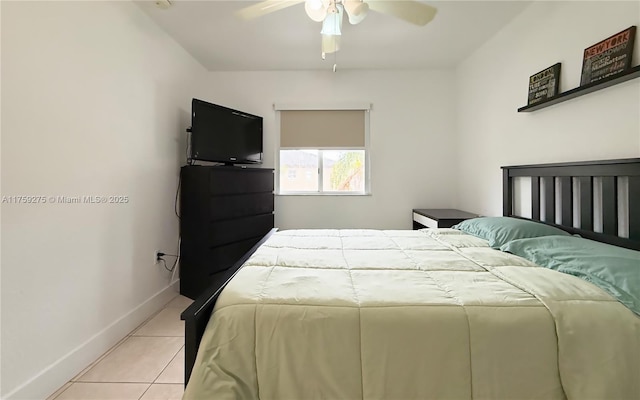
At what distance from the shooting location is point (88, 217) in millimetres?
1793

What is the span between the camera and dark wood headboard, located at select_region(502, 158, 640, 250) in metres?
1.40

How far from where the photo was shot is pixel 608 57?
5.11ft

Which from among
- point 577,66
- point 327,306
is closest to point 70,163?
point 327,306

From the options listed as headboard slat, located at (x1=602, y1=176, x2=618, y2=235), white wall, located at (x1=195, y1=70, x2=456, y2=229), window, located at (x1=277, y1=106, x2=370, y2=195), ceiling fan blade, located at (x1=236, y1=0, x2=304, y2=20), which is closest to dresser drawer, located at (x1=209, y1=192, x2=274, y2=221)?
window, located at (x1=277, y1=106, x2=370, y2=195)

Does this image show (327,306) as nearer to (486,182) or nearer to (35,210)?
(35,210)

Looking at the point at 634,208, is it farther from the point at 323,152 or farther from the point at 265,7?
the point at 323,152

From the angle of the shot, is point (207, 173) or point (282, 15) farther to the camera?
point (207, 173)

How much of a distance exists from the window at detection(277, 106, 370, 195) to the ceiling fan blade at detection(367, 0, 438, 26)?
1.78m

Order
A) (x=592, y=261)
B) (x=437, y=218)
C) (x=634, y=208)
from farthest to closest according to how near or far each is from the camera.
Answer: (x=437, y=218) → (x=634, y=208) → (x=592, y=261)

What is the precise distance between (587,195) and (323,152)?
2.62 metres

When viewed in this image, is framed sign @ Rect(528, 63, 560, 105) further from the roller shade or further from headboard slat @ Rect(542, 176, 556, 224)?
the roller shade

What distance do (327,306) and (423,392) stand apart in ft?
1.28

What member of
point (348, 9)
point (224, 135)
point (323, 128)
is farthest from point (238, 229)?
point (348, 9)

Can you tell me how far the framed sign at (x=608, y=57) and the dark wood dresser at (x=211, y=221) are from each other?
274 cm
